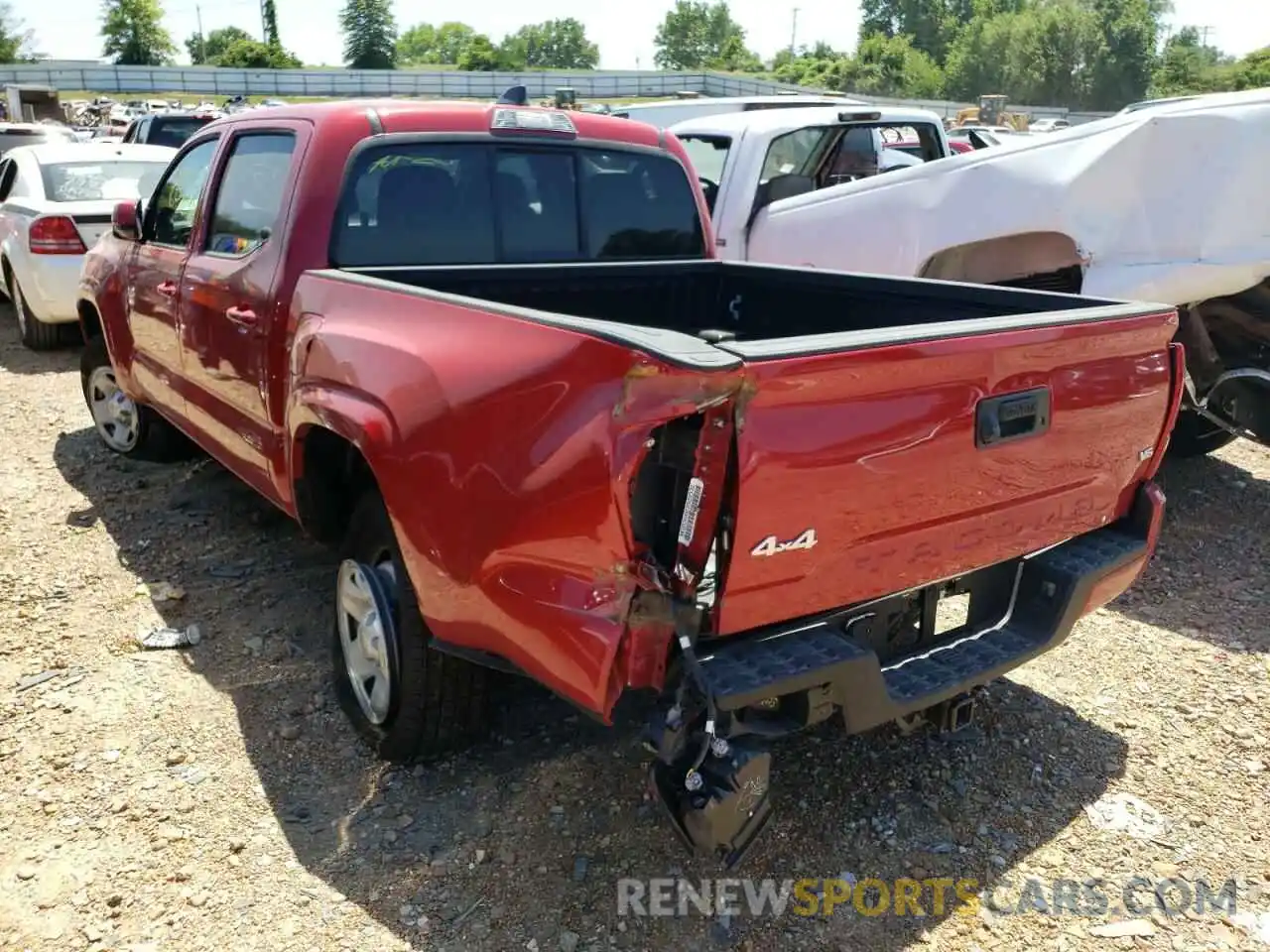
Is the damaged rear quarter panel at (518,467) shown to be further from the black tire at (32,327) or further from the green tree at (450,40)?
the green tree at (450,40)

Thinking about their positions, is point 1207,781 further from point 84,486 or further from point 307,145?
point 84,486

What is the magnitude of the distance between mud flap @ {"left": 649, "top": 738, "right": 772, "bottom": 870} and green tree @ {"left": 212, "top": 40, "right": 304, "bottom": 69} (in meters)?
102

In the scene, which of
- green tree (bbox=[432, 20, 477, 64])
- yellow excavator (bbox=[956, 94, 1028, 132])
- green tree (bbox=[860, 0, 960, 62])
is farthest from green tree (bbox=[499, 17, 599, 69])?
yellow excavator (bbox=[956, 94, 1028, 132])

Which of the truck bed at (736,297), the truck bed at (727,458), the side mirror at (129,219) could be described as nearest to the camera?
the truck bed at (727,458)

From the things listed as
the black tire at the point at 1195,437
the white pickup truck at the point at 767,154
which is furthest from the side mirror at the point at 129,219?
the black tire at the point at 1195,437

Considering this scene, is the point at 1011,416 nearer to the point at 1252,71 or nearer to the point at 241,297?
the point at 241,297

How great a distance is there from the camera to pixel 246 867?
286 centimetres

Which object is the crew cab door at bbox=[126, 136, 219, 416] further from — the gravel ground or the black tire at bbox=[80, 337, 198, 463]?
the gravel ground

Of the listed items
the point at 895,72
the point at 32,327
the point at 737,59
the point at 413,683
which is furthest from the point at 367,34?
the point at 413,683

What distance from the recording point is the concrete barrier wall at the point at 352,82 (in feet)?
237

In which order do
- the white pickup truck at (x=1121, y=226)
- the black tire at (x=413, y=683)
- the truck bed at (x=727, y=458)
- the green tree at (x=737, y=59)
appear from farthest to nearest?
the green tree at (x=737, y=59), the white pickup truck at (x=1121, y=226), the black tire at (x=413, y=683), the truck bed at (x=727, y=458)

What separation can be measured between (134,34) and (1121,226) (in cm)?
11617

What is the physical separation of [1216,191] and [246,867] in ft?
Result: 15.1

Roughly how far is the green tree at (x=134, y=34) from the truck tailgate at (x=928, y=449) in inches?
4503
